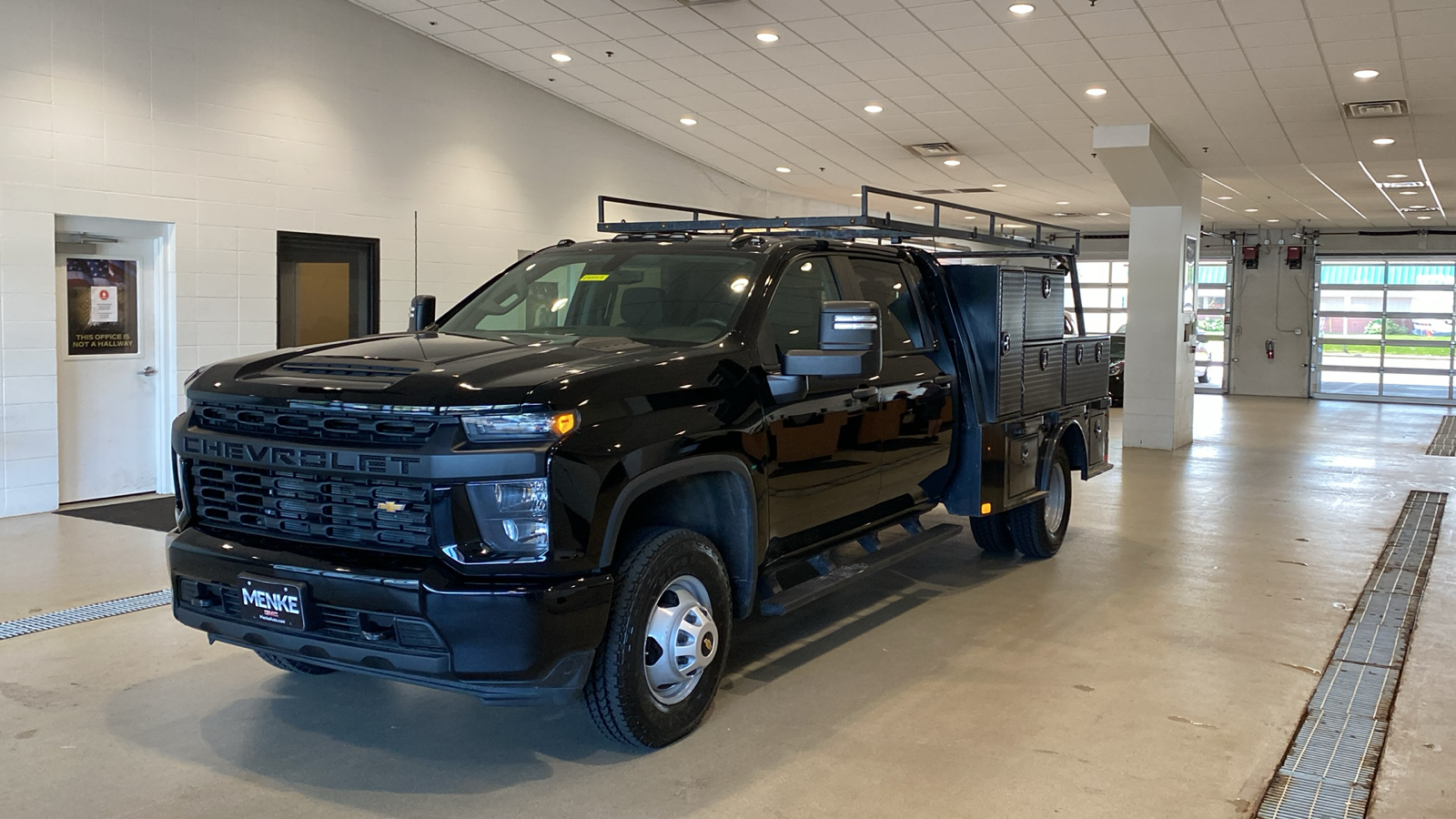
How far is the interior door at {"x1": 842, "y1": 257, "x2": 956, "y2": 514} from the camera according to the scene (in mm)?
4758

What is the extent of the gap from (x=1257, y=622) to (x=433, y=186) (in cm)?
770

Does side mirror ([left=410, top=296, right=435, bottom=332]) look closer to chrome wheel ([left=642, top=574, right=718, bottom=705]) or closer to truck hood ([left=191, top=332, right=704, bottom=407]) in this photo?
truck hood ([left=191, top=332, right=704, bottom=407])

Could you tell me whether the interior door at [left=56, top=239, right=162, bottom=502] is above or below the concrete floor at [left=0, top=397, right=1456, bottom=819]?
above

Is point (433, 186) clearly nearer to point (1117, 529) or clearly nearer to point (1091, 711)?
point (1117, 529)

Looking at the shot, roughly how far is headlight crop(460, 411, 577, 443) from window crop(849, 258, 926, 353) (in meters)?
2.10

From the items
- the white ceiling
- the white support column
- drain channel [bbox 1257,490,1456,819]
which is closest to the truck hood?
drain channel [bbox 1257,490,1456,819]

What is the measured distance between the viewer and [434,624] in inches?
118

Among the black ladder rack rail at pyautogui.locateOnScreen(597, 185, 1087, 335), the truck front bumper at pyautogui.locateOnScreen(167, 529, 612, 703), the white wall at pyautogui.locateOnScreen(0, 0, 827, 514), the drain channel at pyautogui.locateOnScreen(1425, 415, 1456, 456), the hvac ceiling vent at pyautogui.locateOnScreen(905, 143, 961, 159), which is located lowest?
the drain channel at pyautogui.locateOnScreen(1425, 415, 1456, 456)

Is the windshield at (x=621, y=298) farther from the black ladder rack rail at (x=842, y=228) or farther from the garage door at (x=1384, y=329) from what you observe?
the garage door at (x=1384, y=329)

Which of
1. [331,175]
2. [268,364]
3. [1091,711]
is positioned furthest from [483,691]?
[331,175]

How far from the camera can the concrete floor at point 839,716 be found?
10.7 ft

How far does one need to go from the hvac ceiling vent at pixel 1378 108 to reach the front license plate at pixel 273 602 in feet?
30.8

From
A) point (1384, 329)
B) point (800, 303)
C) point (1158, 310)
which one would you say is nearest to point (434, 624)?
point (800, 303)

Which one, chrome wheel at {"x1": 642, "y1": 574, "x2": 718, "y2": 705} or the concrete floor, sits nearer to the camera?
the concrete floor
